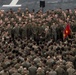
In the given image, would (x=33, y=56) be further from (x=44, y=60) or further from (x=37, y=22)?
(x=37, y=22)

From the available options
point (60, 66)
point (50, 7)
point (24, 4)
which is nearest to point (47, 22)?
point (60, 66)

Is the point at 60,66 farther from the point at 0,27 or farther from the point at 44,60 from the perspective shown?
the point at 0,27

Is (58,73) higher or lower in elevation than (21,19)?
lower

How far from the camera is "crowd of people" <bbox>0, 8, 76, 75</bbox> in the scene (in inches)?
712

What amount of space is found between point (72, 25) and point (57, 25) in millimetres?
1215

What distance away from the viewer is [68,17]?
84.1 ft

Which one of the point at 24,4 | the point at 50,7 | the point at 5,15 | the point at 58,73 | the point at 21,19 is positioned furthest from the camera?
the point at 24,4

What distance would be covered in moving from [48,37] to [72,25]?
2.19 metres

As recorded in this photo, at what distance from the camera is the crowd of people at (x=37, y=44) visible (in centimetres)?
1809

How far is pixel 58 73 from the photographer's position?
1764 centimetres

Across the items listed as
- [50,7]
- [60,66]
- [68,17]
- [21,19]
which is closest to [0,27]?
[21,19]

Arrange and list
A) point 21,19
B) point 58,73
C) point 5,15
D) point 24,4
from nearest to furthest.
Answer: point 58,73 < point 21,19 < point 5,15 < point 24,4

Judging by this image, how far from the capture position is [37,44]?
22984mm

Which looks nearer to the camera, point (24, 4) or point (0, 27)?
point (0, 27)
